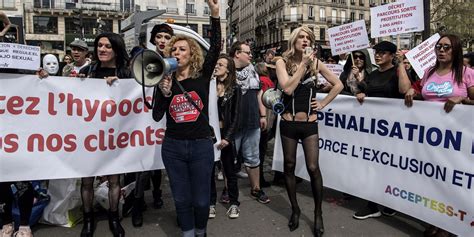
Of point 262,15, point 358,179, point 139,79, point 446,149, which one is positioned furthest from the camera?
point 262,15

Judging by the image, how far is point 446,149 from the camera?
11.5 ft

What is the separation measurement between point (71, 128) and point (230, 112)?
1540 mm

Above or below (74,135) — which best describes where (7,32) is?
above

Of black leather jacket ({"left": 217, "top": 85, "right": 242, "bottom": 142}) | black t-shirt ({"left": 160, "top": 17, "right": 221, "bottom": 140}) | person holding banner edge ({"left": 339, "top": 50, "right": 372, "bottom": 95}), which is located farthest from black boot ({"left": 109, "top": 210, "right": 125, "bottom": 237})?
person holding banner edge ({"left": 339, "top": 50, "right": 372, "bottom": 95})

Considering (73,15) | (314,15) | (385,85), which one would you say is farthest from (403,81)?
(314,15)

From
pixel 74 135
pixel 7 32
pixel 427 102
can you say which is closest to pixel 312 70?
pixel 427 102

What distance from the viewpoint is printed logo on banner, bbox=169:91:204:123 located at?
3.10 metres

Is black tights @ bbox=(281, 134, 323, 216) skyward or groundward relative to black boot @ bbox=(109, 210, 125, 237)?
skyward

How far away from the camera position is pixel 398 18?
4.80 m

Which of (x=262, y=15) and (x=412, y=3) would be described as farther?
(x=262, y=15)

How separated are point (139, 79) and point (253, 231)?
1875 millimetres

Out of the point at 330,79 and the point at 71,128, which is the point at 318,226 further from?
the point at 71,128

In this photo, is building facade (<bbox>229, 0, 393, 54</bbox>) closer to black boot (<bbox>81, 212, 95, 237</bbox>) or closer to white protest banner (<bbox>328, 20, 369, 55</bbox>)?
white protest banner (<bbox>328, 20, 369, 55</bbox>)

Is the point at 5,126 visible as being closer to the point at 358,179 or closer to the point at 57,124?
the point at 57,124
